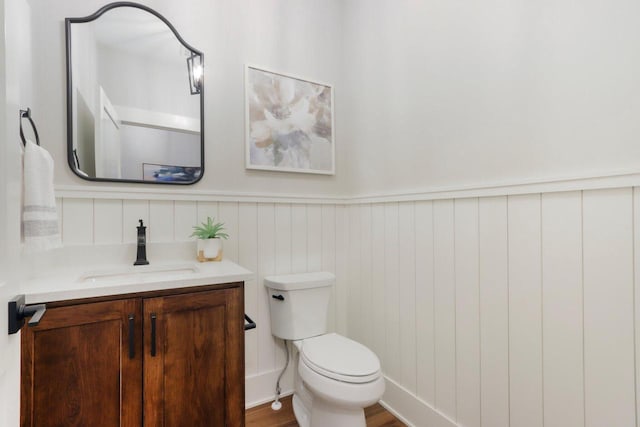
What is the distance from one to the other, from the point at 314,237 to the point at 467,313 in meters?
1.00

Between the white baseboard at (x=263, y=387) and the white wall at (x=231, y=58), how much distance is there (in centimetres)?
111

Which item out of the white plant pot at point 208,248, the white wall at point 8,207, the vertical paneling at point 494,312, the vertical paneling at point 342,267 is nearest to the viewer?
the white wall at point 8,207

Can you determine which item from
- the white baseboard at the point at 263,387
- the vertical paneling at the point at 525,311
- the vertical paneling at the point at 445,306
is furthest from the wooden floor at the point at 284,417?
the vertical paneling at the point at 525,311

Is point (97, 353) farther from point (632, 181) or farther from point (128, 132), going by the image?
point (632, 181)

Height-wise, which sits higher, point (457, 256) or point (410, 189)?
point (410, 189)

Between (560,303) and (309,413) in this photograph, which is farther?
(309,413)

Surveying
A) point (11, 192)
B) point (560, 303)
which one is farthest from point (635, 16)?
point (11, 192)

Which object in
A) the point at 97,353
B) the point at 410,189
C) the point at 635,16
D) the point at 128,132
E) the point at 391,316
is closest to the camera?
the point at 635,16

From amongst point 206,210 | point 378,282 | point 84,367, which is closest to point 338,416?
point 378,282

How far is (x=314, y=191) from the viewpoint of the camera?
2.04 m

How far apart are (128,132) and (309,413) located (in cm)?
169

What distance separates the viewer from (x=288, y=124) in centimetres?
194

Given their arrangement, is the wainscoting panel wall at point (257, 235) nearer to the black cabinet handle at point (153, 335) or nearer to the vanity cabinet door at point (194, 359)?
the vanity cabinet door at point (194, 359)

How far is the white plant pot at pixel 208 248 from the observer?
154cm
